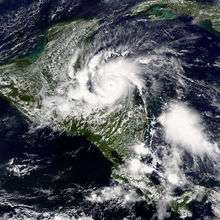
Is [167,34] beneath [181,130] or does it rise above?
above

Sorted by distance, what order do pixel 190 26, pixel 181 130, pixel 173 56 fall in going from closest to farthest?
1. pixel 181 130
2. pixel 173 56
3. pixel 190 26

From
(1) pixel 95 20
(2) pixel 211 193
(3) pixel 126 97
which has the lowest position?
(2) pixel 211 193

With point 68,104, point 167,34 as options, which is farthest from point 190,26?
point 68,104

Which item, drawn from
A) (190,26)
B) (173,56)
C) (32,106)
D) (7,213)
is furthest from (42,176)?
(190,26)

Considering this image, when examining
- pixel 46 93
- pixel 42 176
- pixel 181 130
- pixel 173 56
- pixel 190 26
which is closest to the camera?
pixel 42 176

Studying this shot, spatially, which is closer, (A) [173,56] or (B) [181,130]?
(B) [181,130]

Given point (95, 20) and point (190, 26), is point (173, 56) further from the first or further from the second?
point (95, 20)

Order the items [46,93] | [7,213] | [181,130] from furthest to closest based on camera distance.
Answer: [46,93]
[181,130]
[7,213]

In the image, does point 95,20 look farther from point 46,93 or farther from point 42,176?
point 42,176

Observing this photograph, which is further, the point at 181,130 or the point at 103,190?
the point at 181,130
